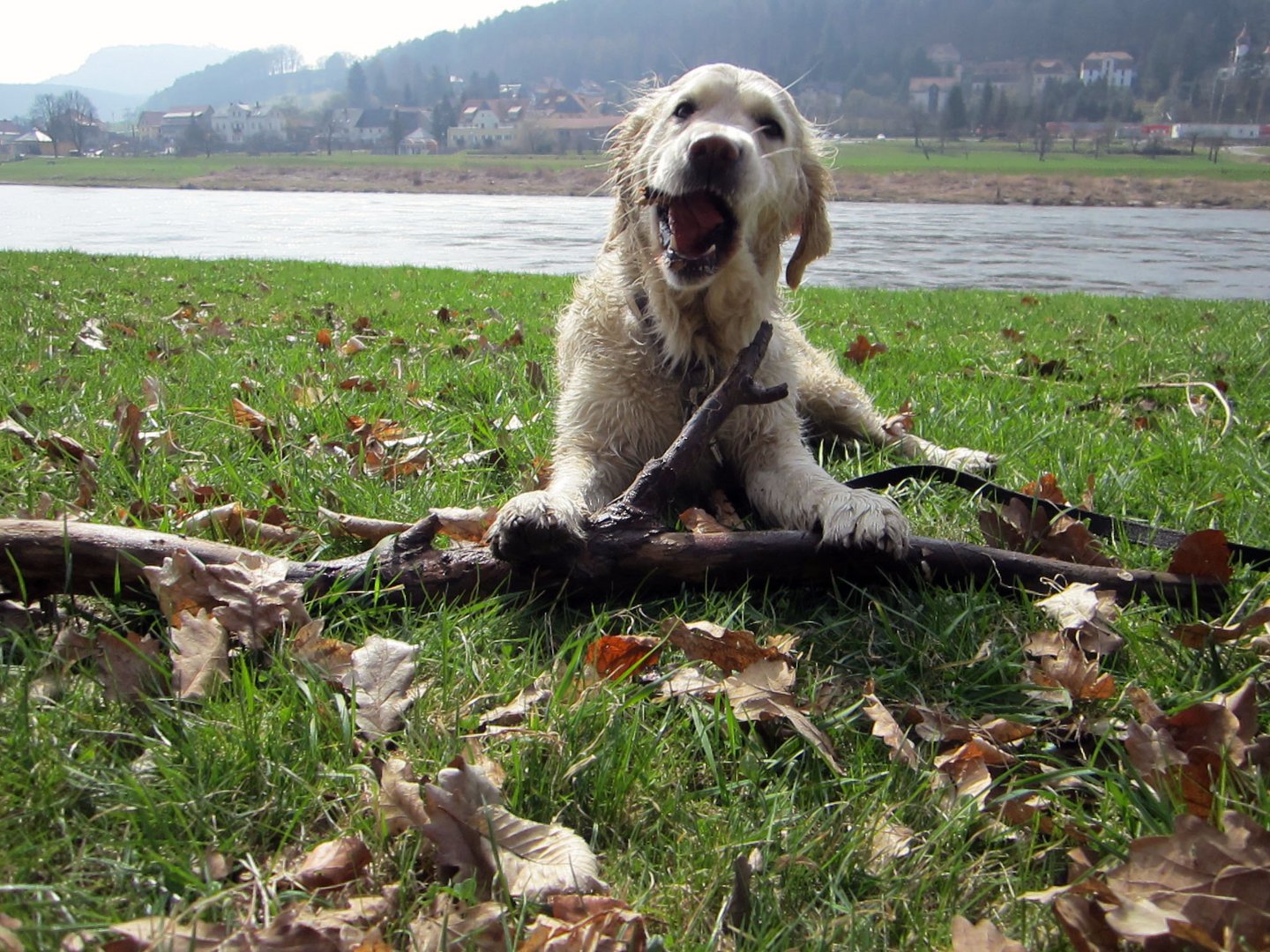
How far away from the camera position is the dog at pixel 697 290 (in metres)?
3.11

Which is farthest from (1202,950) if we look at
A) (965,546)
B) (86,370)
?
(86,370)

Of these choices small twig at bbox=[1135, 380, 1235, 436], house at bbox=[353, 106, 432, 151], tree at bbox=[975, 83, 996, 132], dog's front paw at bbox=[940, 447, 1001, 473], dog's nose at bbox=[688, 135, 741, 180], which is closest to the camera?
dog's nose at bbox=[688, 135, 741, 180]

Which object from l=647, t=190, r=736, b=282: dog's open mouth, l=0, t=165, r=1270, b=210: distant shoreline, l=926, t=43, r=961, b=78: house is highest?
l=926, t=43, r=961, b=78: house

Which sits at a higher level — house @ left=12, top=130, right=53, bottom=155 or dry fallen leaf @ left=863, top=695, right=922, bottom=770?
house @ left=12, top=130, right=53, bottom=155

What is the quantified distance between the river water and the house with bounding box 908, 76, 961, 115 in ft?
310

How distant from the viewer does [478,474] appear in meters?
3.30

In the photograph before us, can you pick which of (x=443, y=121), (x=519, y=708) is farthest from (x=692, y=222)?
(x=443, y=121)

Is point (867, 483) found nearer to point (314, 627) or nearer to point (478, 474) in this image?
point (478, 474)

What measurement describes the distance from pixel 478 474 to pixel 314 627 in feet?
4.71

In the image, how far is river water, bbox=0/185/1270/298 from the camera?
15484 mm

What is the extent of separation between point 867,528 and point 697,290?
1313mm

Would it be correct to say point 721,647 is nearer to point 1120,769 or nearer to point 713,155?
point 1120,769

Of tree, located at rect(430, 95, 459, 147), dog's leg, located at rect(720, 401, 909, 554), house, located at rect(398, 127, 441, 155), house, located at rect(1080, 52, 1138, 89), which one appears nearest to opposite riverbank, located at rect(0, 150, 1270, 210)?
house, located at rect(398, 127, 441, 155)

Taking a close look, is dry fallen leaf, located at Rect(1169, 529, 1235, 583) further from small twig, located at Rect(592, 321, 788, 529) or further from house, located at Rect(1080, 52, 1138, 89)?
house, located at Rect(1080, 52, 1138, 89)
